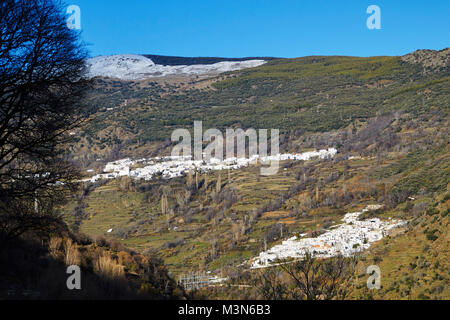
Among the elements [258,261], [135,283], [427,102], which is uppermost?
[427,102]

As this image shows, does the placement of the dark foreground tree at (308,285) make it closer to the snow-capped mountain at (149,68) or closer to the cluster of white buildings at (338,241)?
the cluster of white buildings at (338,241)

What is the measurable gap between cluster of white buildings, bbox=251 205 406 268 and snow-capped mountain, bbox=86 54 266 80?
455 feet

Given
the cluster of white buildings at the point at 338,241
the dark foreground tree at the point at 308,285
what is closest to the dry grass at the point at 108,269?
the dark foreground tree at the point at 308,285

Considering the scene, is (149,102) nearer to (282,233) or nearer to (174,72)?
(174,72)

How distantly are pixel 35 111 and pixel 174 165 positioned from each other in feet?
243

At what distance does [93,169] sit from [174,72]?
3994 inches

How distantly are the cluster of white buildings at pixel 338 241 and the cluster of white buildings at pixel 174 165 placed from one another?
3417cm

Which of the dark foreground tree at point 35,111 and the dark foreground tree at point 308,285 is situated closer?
the dark foreground tree at point 35,111

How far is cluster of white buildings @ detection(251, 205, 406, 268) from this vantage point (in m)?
27.7

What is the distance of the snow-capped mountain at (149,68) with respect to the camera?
171875 millimetres

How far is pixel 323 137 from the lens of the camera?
3059 inches

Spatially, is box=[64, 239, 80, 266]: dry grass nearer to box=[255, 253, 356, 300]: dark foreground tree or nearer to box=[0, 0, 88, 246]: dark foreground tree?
box=[0, 0, 88, 246]: dark foreground tree

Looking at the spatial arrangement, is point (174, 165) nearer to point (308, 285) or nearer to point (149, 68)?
point (308, 285)

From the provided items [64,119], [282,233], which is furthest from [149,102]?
[64,119]
